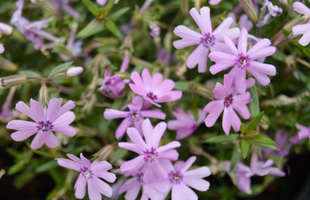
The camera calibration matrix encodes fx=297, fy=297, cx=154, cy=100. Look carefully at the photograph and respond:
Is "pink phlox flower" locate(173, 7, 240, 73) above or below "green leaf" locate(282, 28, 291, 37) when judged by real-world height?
below

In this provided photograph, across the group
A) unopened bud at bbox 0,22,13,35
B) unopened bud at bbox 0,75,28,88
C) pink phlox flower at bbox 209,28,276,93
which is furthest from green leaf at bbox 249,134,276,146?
unopened bud at bbox 0,22,13,35

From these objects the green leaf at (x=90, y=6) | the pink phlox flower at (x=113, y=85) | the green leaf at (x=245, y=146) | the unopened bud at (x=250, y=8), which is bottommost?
the green leaf at (x=245, y=146)

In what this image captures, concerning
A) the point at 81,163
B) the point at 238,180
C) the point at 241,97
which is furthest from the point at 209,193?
the point at 81,163

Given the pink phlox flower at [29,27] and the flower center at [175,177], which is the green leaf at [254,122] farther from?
the pink phlox flower at [29,27]

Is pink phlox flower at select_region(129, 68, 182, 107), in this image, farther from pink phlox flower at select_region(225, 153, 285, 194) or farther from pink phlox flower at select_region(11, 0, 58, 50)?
pink phlox flower at select_region(11, 0, 58, 50)

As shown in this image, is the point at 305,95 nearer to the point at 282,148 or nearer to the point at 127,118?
the point at 282,148

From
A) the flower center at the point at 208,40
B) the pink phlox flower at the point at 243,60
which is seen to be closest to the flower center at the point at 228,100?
the pink phlox flower at the point at 243,60
